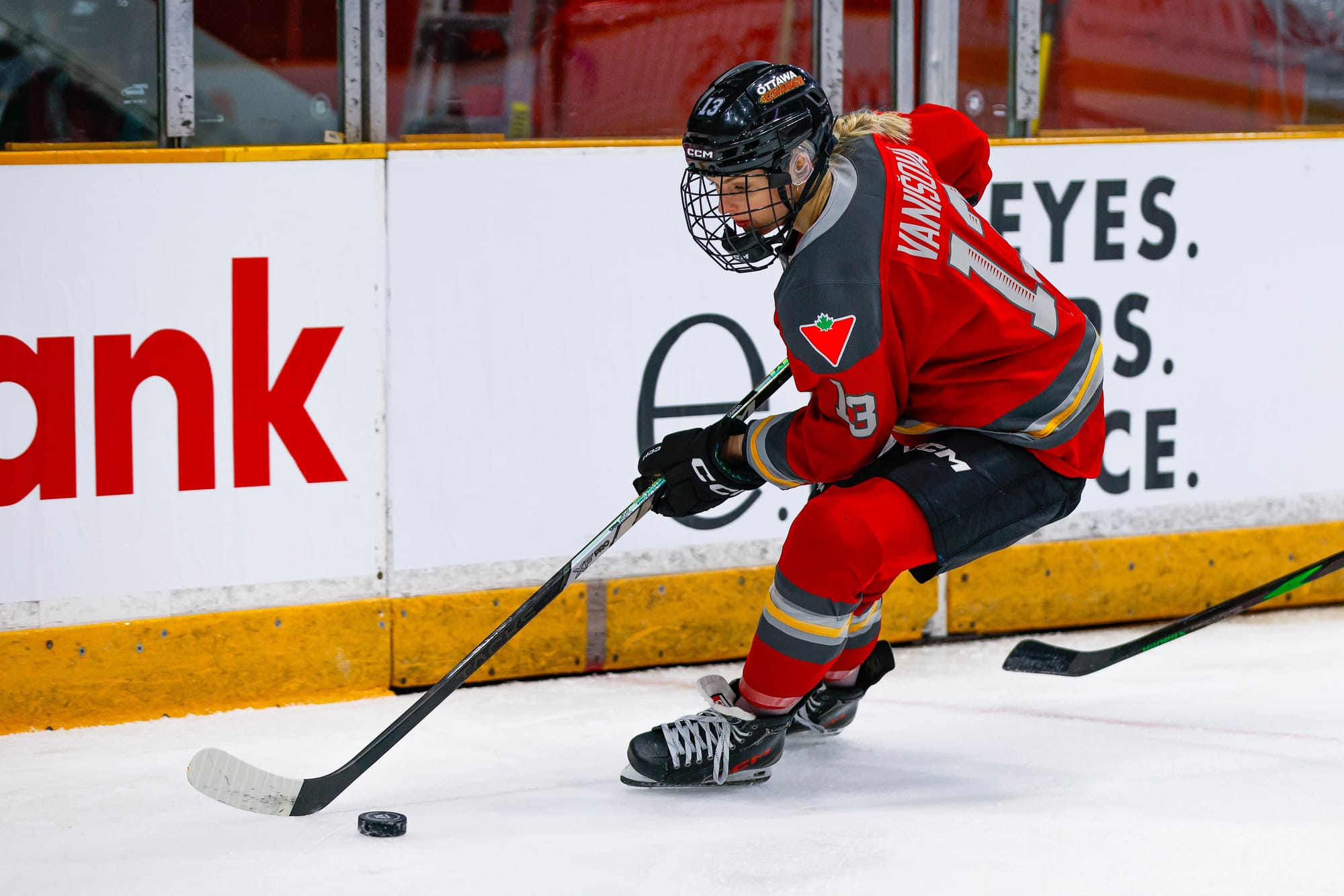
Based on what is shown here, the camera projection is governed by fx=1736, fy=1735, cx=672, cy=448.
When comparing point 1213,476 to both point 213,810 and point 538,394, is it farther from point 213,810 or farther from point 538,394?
point 213,810

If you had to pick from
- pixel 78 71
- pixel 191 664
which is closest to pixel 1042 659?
pixel 191 664

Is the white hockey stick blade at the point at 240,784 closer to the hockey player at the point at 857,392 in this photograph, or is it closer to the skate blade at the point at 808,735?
the hockey player at the point at 857,392

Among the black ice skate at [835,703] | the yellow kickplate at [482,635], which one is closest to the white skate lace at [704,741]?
the black ice skate at [835,703]

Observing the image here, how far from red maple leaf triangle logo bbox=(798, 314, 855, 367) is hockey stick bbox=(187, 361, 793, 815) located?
399 millimetres

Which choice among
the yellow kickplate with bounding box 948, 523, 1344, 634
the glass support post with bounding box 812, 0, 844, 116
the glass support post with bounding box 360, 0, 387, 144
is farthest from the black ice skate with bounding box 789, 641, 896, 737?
the glass support post with bounding box 360, 0, 387, 144

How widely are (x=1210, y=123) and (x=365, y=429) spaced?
7.44 ft

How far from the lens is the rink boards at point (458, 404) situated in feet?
10.8

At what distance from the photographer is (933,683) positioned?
3.76m

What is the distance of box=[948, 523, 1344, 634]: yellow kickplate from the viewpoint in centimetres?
412

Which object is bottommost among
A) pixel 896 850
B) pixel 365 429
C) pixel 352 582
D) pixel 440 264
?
pixel 896 850

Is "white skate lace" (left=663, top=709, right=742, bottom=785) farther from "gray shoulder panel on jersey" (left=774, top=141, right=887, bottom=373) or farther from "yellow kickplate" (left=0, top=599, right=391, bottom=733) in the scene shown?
"yellow kickplate" (left=0, top=599, right=391, bottom=733)

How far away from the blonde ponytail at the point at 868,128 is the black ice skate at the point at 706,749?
3.20ft

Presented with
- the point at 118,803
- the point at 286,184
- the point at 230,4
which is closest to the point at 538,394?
the point at 286,184

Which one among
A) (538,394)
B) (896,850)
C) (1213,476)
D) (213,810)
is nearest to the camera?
(896,850)
